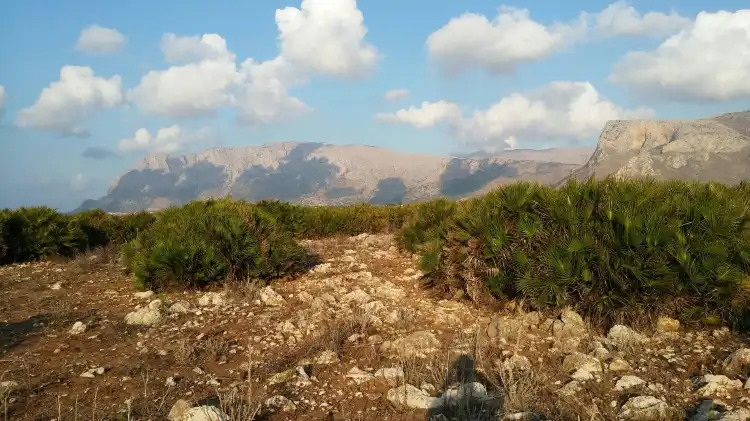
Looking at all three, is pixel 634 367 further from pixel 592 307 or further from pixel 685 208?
pixel 685 208

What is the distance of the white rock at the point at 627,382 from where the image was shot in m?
3.58

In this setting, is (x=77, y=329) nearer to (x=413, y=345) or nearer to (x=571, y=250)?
(x=413, y=345)

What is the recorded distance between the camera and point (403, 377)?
3.79 m

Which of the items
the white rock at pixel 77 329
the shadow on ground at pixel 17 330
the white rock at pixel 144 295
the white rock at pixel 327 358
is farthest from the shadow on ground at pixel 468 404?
the white rock at pixel 144 295

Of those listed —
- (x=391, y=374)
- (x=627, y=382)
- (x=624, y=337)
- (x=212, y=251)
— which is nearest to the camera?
(x=627, y=382)

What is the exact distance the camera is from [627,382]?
3611mm

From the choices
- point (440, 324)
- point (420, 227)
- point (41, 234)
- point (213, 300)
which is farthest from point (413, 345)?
point (41, 234)

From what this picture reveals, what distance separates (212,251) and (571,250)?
16.5ft

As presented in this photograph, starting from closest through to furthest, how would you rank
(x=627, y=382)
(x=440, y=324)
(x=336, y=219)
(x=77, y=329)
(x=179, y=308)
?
(x=627, y=382) → (x=77, y=329) → (x=440, y=324) → (x=179, y=308) → (x=336, y=219)

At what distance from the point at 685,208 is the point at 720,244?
497 mm

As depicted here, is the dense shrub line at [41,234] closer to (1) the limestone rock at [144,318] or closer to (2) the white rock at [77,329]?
(1) the limestone rock at [144,318]

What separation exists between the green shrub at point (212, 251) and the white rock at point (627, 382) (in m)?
5.37

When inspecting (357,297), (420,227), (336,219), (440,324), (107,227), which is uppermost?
(107,227)

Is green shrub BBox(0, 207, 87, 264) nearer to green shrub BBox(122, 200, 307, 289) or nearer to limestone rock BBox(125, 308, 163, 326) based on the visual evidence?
green shrub BBox(122, 200, 307, 289)
